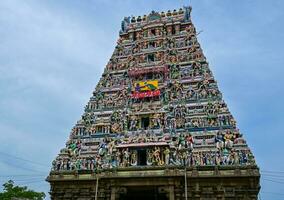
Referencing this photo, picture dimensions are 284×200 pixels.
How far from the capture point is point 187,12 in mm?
36594

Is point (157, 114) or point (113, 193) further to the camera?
point (157, 114)

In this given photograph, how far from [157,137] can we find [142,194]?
4956 millimetres

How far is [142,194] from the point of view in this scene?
89.7 ft

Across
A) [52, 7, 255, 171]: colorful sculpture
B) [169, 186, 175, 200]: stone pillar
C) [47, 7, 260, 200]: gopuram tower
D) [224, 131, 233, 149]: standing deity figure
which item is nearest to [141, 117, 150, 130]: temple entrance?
[52, 7, 255, 171]: colorful sculpture

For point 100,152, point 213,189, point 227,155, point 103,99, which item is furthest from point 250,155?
point 103,99

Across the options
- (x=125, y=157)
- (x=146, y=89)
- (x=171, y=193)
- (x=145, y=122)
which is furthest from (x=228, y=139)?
(x=146, y=89)

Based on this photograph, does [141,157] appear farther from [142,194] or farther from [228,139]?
[228,139]

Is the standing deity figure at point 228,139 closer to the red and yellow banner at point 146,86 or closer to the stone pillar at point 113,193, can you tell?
the red and yellow banner at point 146,86

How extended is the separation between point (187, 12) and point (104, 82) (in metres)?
12.7

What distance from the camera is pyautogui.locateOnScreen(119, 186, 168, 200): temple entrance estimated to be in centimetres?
2554

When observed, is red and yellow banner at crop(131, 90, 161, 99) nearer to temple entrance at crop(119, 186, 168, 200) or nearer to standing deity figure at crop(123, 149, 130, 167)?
standing deity figure at crop(123, 149, 130, 167)

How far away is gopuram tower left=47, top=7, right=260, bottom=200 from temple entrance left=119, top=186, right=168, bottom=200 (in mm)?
83

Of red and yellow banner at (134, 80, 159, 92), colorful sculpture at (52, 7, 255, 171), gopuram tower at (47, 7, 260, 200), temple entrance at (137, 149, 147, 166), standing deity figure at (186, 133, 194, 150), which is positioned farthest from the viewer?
red and yellow banner at (134, 80, 159, 92)

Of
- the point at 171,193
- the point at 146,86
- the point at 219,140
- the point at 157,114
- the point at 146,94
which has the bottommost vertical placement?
the point at 171,193
